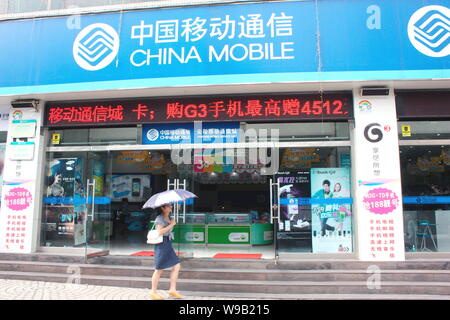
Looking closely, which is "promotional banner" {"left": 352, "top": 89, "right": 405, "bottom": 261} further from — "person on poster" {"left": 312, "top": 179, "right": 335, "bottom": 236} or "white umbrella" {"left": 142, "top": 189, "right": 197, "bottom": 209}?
"white umbrella" {"left": 142, "top": 189, "right": 197, "bottom": 209}

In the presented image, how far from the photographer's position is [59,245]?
7.48 metres

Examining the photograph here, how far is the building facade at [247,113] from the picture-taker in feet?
20.9

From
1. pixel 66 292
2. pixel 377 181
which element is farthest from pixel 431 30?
pixel 66 292

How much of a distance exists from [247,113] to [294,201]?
6.18 feet

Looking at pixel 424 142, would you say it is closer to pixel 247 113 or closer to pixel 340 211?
pixel 340 211

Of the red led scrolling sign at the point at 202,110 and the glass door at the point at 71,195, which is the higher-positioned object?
the red led scrolling sign at the point at 202,110

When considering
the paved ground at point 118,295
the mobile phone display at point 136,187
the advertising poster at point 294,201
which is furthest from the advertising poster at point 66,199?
the mobile phone display at point 136,187

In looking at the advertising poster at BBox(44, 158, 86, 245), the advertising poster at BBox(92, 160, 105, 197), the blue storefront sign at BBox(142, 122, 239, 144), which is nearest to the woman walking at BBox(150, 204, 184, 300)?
the blue storefront sign at BBox(142, 122, 239, 144)

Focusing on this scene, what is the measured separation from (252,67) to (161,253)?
139 inches

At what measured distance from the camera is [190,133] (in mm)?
7156

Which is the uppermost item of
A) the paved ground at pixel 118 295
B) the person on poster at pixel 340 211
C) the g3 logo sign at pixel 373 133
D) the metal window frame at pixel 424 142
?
the g3 logo sign at pixel 373 133

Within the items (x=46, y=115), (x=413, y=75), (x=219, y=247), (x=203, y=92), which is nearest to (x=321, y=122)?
(x=413, y=75)

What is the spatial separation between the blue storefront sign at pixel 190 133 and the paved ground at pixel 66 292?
2.88 meters

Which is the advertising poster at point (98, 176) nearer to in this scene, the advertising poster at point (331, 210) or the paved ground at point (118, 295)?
the paved ground at point (118, 295)
